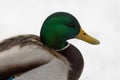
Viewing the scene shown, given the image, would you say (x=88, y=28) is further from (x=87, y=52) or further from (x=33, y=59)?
(x=33, y=59)

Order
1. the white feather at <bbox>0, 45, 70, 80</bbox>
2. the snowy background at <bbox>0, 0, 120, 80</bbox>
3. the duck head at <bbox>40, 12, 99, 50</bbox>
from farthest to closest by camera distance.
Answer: the snowy background at <bbox>0, 0, 120, 80</bbox> < the duck head at <bbox>40, 12, 99, 50</bbox> < the white feather at <bbox>0, 45, 70, 80</bbox>

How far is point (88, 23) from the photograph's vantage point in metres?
8.04

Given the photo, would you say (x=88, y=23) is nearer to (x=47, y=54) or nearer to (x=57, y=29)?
(x=57, y=29)

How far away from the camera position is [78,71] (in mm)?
5953

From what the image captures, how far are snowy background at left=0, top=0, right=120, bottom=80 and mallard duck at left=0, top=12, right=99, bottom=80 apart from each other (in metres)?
0.81

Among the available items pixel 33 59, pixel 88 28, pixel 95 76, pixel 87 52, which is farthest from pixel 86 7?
pixel 33 59

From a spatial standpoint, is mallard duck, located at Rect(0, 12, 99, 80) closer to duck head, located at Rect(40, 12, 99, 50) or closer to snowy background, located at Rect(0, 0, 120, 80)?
duck head, located at Rect(40, 12, 99, 50)

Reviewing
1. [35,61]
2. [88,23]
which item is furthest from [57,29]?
[88,23]

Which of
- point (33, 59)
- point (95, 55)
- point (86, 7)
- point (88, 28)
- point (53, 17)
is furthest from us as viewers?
point (86, 7)

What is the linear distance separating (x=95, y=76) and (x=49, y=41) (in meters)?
1.04

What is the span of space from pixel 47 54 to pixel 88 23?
8.39ft

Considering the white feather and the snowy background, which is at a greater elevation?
the white feather

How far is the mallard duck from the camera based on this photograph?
211 inches

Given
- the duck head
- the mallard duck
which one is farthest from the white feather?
the duck head
